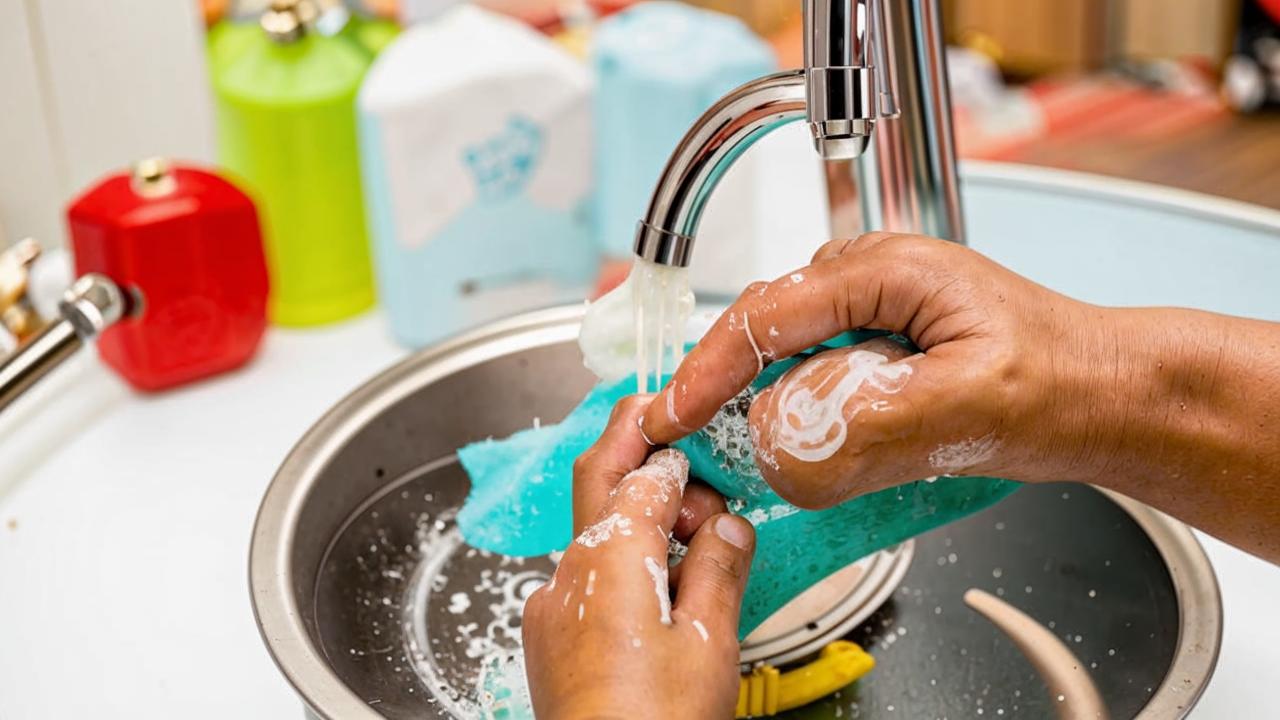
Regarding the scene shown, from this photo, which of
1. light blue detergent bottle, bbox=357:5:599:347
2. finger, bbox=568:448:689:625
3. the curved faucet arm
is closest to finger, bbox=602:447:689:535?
finger, bbox=568:448:689:625

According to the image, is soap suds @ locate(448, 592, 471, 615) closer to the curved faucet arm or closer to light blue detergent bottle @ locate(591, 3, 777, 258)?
the curved faucet arm

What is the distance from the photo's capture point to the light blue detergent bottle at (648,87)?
1.06 meters

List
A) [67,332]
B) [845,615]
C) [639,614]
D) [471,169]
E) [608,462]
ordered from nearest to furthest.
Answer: [639,614] < [608,462] < [845,615] < [67,332] < [471,169]

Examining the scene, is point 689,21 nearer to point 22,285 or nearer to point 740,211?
point 740,211

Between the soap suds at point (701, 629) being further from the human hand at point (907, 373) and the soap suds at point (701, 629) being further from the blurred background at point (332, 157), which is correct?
the blurred background at point (332, 157)

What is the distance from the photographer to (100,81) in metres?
1.08

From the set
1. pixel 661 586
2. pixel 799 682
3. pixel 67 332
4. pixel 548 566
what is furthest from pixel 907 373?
pixel 67 332

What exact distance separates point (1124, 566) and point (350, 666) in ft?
1.48

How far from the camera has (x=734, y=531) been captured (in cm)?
58

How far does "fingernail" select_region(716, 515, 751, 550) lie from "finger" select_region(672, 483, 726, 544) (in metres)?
0.03

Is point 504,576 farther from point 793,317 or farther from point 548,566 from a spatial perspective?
point 793,317

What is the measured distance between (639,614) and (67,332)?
582mm

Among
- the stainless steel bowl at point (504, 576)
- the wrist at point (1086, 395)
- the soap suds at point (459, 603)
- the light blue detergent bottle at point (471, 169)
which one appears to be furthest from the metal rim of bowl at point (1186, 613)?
the light blue detergent bottle at point (471, 169)

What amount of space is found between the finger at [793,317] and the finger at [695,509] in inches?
2.1
